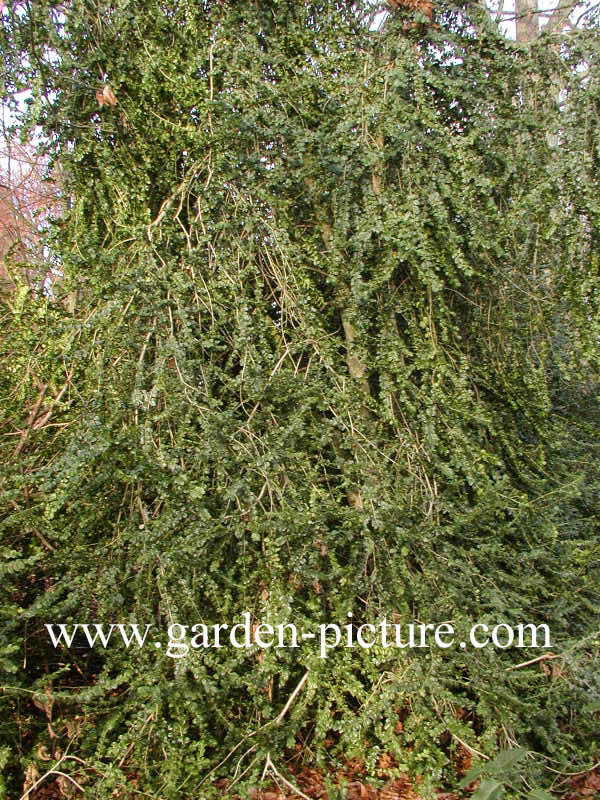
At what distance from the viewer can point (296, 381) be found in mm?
2541

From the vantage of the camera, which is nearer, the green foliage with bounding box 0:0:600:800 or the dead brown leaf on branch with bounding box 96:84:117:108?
the green foliage with bounding box 0:0:600:800

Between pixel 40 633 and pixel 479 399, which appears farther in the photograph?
pixel 479 399

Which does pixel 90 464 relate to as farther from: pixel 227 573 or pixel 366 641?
pixel 366 641

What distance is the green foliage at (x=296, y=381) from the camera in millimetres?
2260

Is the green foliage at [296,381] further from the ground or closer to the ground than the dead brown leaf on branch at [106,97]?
closer to the ground

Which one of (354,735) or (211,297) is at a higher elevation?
(211,297)

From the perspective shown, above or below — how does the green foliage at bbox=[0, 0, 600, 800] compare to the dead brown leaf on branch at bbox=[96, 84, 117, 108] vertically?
below

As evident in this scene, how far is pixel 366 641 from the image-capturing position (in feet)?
8.01

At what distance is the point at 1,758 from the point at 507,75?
3.46m

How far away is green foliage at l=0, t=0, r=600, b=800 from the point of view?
2.26 m

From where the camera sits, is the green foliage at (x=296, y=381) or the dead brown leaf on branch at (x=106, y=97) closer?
the green foliage at (x=296, y=381)

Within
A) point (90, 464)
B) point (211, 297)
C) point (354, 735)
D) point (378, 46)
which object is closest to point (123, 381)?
point (90, 464)

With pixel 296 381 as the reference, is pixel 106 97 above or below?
above

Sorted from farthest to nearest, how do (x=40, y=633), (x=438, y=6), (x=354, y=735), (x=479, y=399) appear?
(x=479, y=399) → (x=438, y=6) → (x=40, y=633) → (x=354, y=735)
